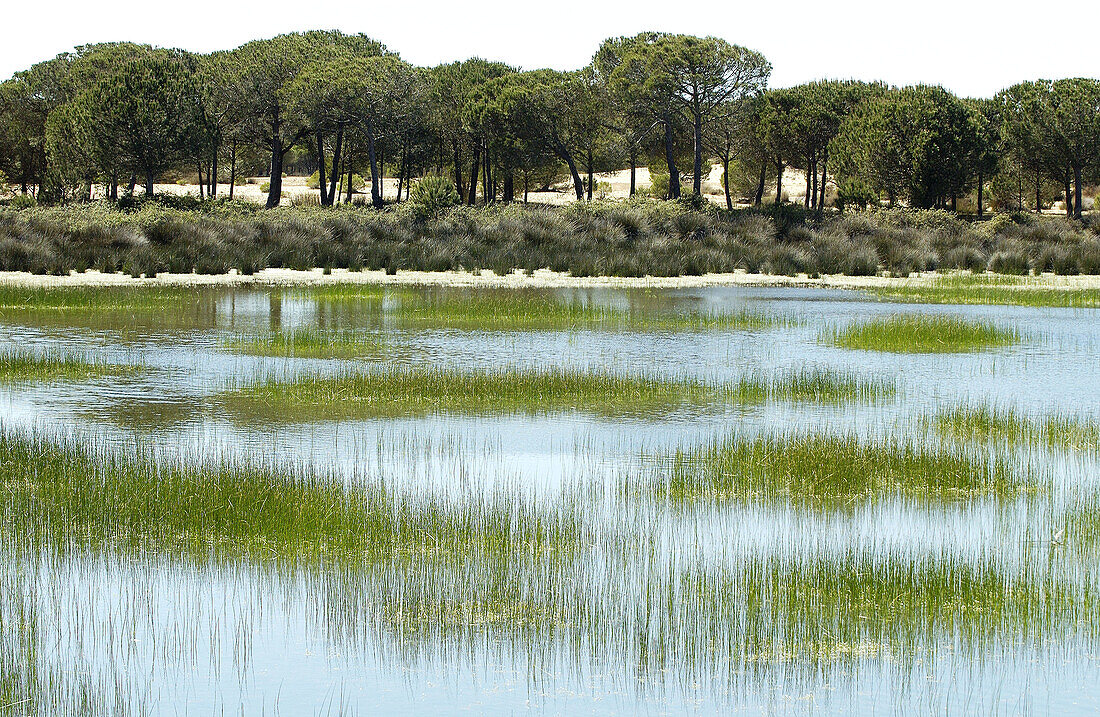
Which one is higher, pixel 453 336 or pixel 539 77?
pixel 539 77

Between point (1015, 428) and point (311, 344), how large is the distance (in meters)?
10.6

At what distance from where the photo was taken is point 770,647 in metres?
6.30

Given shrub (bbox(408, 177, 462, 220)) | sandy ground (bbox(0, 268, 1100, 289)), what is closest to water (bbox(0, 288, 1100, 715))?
sandy ground (bbox(0, 268, 1100, 289))

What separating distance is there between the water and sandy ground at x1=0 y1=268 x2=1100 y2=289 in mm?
13131

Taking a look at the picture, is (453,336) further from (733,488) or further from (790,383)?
(733,488)

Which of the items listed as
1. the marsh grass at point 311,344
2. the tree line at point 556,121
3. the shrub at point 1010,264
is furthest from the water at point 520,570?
the tree line at point 556,121

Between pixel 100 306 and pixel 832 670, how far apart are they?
20348 millimetres

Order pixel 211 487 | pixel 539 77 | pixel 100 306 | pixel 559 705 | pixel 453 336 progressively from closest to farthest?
pixel 559 705
pixel 211 487
pixel 453 336
pixel 100 306
pixel 539 77

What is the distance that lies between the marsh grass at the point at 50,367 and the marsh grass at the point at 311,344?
226cm

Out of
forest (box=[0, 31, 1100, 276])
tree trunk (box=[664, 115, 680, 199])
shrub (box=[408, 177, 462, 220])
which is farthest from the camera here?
tree trunk (box=[664, 115, 680, 199])

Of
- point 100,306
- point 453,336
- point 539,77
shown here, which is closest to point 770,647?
point 453,336

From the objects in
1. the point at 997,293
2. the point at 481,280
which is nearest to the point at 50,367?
the point at 481,280

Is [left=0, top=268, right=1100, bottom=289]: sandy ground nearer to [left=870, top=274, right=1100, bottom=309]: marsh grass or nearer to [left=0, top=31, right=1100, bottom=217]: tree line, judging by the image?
[left=870, top=274, right=1100, bottom=309]: marsh grass

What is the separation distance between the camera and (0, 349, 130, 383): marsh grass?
1489 cm
